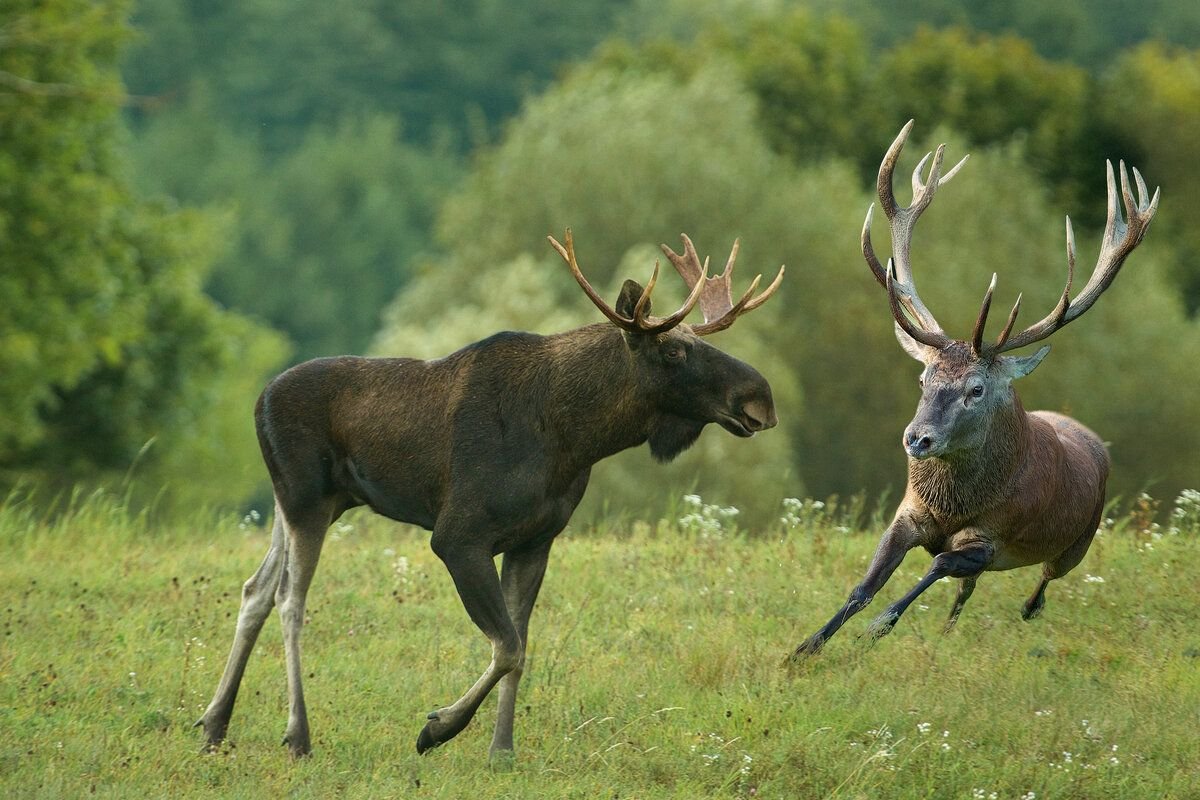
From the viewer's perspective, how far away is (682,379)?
25.7 feet

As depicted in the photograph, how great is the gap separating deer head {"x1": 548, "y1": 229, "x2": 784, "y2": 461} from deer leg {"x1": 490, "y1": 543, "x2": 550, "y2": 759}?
0.79 meters

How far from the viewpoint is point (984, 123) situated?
138 ft

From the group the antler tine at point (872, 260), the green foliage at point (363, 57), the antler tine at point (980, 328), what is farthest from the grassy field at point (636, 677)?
the green foliage at point (363, 57)

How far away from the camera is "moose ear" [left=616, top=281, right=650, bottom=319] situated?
7746mm

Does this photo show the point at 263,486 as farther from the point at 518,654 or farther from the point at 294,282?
the point at 518,654

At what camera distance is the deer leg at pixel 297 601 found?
8.06 metres

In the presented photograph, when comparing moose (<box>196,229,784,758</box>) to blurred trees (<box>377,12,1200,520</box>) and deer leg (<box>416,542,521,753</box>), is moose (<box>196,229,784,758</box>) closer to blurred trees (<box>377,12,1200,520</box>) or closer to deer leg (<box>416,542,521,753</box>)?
deer leg (<box>416,542,521,753</box>)

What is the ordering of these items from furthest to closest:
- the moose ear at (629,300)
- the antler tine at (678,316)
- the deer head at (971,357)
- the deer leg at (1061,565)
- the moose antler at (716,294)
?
1. the deer leg at (1061,565)
2. the deer head at (971,357)
3. the moose antler at (716,294)
4. the moose ear at (629,300)
5. the antler tine at (678,316)

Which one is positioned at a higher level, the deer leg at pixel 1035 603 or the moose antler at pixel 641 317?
the moose antler at pixel 641 317

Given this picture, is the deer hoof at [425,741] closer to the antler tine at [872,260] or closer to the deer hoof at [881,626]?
the deer hoof at [881,626]

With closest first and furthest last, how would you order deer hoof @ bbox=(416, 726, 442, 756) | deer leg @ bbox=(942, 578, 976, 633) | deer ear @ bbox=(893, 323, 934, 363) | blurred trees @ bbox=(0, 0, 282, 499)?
deer hoof @ bbox=(416, 726, 442, 756), deer ear @ bbox=(893, 323, 934, 363), deer leg @ bbox=(942, 578, 976, 633), blurred trees @ bbox=(0, 0, 282, 499)

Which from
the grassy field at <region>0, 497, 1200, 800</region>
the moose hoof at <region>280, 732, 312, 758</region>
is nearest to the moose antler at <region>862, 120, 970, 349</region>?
the grassy field at <region>0, 497, 1200, 800</region>

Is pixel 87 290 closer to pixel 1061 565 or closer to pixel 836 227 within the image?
pixel 836 227

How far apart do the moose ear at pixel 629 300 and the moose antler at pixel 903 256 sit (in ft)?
4.73
